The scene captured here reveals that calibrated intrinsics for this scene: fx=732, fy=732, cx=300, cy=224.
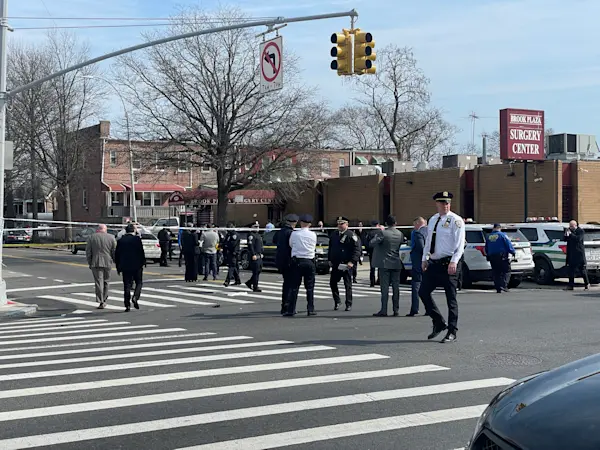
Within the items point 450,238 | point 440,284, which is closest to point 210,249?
point 440,284

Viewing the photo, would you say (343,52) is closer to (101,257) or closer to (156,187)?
(101,257)

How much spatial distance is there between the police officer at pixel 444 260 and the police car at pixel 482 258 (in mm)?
9723

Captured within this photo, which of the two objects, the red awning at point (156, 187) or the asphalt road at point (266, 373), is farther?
the red awning at point (156, 187)

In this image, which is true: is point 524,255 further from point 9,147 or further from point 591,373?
point 591,373

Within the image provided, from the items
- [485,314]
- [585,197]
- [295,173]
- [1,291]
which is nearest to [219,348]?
[485,314]

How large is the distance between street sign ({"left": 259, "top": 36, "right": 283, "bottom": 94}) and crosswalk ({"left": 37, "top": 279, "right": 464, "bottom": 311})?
5.16 m

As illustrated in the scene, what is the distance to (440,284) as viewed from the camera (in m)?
Answer: 10.1

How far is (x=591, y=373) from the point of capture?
377cm

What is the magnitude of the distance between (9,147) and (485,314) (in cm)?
1146

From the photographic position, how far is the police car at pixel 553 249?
823 inches

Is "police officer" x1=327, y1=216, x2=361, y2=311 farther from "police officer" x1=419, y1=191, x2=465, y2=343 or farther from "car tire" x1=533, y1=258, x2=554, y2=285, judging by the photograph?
"car tire" x1=533, y1=258, x2=554, y2=285

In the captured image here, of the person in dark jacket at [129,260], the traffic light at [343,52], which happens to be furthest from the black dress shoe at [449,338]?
the traffic light at [343,52]

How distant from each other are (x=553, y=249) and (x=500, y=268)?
143 inches

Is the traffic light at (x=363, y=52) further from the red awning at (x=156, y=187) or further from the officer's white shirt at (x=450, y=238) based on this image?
the red awning at (x=156, y=187)
